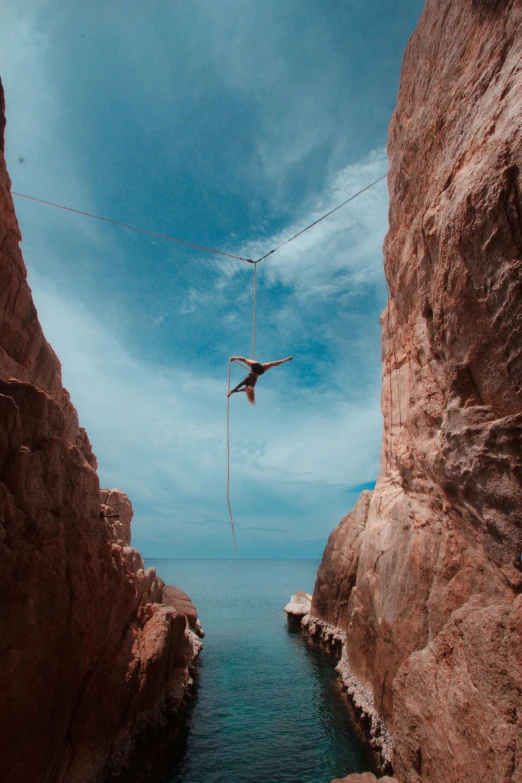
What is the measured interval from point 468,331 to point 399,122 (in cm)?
1012

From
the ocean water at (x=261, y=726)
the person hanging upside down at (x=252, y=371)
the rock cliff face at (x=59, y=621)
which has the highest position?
the person hanging upside down at (x=252, y=371)

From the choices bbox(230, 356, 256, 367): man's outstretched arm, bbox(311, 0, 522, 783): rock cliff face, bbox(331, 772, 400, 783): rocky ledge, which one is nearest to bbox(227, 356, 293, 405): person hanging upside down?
bbox(230, 356, 256, 367): man's outstretched arm

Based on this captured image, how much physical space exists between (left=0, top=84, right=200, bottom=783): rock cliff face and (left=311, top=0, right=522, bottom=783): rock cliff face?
7771mm

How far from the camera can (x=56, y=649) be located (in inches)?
393

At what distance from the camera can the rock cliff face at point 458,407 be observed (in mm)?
7941

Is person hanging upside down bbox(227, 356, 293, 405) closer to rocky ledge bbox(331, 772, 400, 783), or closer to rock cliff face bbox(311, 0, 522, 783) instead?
rock cliff face bbox(311, 0, 522, 783)

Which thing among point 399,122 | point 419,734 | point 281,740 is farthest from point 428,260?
point 281,740

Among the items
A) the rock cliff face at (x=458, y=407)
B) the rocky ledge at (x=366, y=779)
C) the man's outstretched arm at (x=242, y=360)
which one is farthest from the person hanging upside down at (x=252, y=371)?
the rocky ledge at (x=366, y=779)

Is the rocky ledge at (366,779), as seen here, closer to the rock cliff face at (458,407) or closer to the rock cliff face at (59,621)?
the rock cliff face at (458,407)

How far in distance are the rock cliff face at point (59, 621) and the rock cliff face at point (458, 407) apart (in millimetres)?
7771

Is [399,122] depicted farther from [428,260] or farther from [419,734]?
[419,734]

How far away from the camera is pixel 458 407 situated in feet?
34.5

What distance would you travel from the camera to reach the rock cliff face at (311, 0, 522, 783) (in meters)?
7.94

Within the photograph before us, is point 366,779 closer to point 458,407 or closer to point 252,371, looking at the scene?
point 458,407
